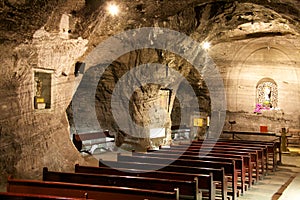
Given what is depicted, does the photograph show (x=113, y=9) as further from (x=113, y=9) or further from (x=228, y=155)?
(x=228, y=155)

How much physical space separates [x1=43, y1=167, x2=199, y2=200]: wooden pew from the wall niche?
2.01m

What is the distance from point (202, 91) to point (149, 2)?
30.8ft

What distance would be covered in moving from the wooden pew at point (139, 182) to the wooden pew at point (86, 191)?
0.42 m

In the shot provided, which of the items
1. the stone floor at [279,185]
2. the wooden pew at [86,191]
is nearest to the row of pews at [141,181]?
the wooden pew at [86,191]

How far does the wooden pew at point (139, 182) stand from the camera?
4805 mm

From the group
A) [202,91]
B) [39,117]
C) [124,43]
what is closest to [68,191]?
[39,117]

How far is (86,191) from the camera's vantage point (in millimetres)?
4473

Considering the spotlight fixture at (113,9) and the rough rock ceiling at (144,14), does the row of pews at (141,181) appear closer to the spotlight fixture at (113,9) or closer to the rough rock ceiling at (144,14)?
the rough rock ceiling at (144,14)

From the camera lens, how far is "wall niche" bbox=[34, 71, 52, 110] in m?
6.95

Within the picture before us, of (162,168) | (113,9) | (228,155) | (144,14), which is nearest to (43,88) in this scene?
(113,9)

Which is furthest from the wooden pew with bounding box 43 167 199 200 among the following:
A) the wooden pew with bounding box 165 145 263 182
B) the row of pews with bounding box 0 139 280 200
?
the wooden pew with bounding box 165 145 263 182

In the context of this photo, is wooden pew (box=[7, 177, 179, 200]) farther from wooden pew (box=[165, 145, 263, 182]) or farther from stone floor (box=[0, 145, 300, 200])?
wooden pew (box=[165, 145, 263, 182])

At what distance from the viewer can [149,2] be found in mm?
8945

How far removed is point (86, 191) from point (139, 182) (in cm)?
82
